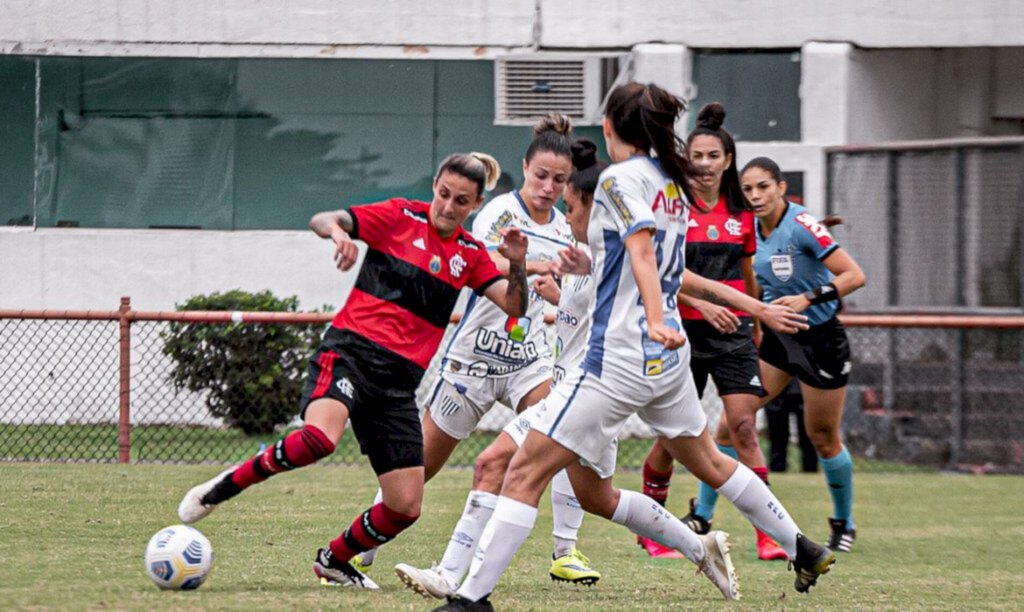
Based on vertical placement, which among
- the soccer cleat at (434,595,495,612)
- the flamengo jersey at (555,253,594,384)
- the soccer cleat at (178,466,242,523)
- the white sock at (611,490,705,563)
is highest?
the flamengo jersey at (555,253,594,384)

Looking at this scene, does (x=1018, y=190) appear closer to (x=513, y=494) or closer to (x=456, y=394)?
(x=456, y=394)

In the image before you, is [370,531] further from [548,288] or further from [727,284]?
[727,284]

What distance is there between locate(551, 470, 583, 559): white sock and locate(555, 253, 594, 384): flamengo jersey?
55cm

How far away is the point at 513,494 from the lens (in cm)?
525

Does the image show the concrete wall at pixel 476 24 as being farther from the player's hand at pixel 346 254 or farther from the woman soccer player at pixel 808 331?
the player's hand at pixel 346 254

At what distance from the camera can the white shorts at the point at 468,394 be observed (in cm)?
717

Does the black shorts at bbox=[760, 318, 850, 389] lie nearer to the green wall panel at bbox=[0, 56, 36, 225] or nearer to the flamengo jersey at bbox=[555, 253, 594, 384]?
the flamengo jersey at bbox=[555, 253, 594, 384]

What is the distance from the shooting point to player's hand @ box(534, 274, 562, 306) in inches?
269

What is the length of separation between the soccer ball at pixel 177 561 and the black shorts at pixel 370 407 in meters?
0.75

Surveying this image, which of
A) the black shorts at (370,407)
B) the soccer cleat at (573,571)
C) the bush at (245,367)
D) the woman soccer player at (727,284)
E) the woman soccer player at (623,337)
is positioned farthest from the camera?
the bush at (245,367)

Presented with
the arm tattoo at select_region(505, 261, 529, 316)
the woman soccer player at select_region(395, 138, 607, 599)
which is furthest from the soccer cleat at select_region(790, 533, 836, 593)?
the arm tattoo at select_region(505, 261, 529, 316)

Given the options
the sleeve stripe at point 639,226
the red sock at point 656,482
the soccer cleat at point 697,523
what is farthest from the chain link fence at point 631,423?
the sleeve stripe at point 639,226

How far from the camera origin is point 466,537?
6.11 m

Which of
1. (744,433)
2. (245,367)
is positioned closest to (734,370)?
(744,433)
